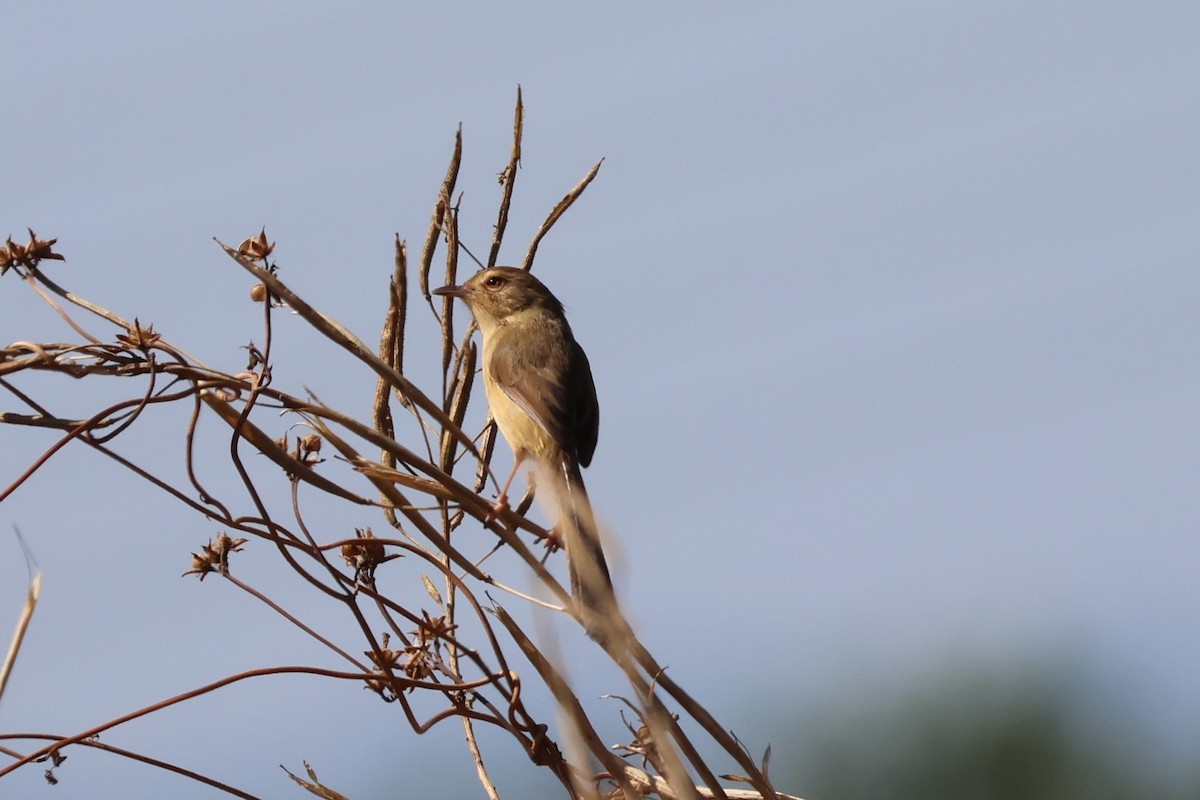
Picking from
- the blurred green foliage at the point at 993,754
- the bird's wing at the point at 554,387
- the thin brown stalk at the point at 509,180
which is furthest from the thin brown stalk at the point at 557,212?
the blurred green foliage at the point at 993,754

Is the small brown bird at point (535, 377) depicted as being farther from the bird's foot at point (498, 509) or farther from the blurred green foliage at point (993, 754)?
the blurred green foliage at point (993, 754)

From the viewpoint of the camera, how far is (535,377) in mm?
5828

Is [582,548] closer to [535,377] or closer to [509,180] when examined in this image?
[509,180]

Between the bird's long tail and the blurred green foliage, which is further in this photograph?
the blurred green foliage

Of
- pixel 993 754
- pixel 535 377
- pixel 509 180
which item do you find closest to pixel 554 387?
pixel 535 377

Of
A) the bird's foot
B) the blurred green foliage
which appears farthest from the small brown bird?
the blurred green foliage

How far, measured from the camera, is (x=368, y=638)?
2777 millimetres

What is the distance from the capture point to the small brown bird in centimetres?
543

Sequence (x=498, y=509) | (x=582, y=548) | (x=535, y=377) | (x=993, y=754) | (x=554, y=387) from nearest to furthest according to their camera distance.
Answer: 1. (x=582, y=548)
2. (x=498, y=509)
3. (x=554, y=387)
4. (x=535, y=377)
5. (x=993, y=754)

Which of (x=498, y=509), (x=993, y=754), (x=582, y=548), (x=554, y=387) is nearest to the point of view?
(x=582, y=548)

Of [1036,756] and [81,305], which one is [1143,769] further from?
[81,305]

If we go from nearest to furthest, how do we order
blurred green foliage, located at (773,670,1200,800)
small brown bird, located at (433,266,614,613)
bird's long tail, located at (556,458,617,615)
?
bird's long tail, located at (556,458,617,615)
small brown bird, located at (433,266,614,613)
blurred green foliage, located at (773,670,1200,800)

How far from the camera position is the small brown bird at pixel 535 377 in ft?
17.8

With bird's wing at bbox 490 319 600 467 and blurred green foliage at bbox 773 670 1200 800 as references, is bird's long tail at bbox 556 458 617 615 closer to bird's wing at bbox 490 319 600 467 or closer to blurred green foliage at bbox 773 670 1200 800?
bird's wing at bbox 490 319 600 467
